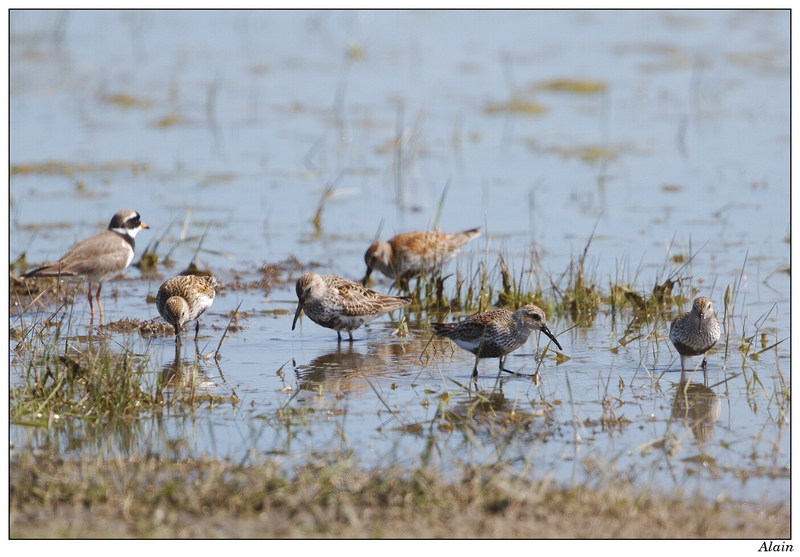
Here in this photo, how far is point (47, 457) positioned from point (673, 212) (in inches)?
395

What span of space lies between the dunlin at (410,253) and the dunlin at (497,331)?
10.3 feet

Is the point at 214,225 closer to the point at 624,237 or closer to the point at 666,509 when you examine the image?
the point at 624,237

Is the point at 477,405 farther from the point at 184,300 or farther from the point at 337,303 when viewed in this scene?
the point at 184,300

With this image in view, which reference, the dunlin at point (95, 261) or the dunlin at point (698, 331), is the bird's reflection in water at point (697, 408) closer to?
the dunlin at point (698, 331)

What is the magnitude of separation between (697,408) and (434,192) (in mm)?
8920

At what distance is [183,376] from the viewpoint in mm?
9016

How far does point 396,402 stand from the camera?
819 cm

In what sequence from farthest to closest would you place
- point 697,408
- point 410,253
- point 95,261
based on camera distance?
point 410,253 → point 95,261 → point 697,408

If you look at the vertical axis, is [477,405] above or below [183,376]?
below

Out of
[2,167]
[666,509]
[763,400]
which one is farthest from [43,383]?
[763,400]

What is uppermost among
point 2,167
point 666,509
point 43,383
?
point 2,167

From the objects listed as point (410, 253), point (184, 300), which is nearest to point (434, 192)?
point (410, 253)

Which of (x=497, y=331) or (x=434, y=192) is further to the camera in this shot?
(x=434, y=192)

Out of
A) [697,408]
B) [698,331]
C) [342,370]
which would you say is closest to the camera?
[697,408]
